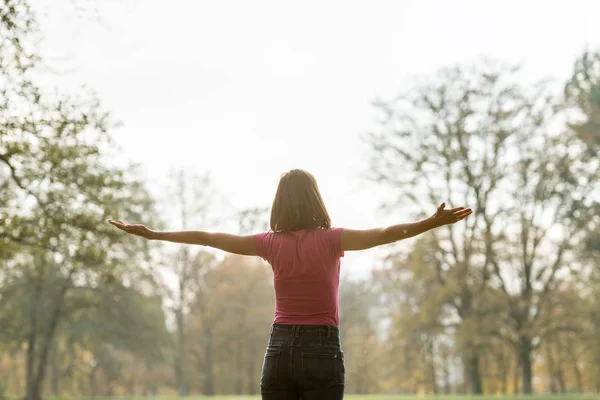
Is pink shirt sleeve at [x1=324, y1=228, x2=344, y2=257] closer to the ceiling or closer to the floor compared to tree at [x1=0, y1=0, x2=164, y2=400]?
closer to the floor

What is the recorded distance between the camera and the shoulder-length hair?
11.3ft

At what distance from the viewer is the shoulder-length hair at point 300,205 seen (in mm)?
3445

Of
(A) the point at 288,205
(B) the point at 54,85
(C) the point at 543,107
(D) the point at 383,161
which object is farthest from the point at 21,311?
(A) the point at 288,205

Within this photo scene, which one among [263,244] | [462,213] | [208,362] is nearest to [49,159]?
[263,244]

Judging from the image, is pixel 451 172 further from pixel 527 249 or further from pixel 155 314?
pixel 155 314

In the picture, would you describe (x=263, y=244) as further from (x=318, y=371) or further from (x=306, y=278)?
(x=318, y=371)

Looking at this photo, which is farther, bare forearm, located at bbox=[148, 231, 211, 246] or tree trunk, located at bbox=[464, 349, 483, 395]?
tree trunk, located at bbox=[464, 349, 483, 395]

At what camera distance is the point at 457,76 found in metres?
28.1

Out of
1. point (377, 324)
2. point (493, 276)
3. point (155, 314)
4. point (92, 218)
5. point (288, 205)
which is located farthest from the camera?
point (377, 324)

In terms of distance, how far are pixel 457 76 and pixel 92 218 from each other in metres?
18.5

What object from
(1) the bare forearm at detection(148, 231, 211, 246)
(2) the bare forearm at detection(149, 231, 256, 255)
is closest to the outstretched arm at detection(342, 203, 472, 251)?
(2) the bare forearm at detection(149, 231, 256, 255)

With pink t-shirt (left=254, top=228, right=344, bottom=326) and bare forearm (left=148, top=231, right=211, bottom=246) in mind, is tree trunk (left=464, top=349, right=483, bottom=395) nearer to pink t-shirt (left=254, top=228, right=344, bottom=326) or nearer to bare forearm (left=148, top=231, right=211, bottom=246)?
bare forearm (left=148, top=231, right=211, bottom=246)

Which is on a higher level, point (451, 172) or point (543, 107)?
point (543, 107)

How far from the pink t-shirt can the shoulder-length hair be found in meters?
0.05
